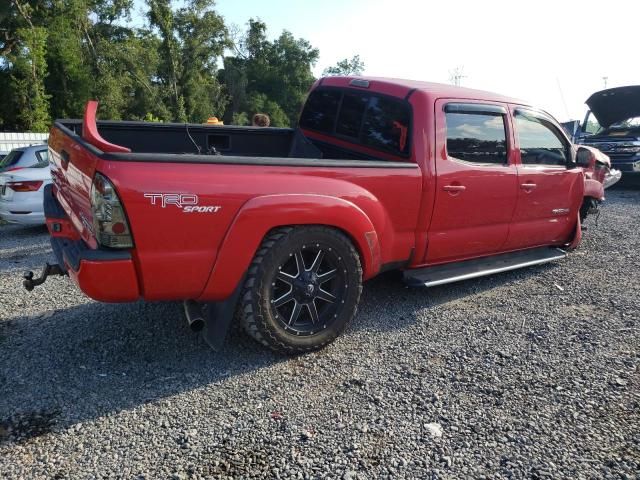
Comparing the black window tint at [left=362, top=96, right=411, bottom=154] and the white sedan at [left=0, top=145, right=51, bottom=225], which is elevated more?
the black window tint at [left=362, top=96, right=411, bottom=154]

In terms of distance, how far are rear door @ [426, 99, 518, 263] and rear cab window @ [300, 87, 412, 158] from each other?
290mm

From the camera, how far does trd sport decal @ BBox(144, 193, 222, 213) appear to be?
268 centimetres

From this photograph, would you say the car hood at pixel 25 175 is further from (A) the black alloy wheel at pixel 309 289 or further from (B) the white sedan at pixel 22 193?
(A) the black alloy wheel at pixel 309 289

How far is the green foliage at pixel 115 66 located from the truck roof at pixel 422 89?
2724 cm

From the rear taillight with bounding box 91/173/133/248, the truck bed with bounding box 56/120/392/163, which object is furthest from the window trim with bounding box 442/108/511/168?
the rear taillight with bounding box 91/173/133/248

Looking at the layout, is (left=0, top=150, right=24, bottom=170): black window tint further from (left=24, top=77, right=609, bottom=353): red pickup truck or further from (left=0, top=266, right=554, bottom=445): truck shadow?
(left=0, top=266, right=554, bottom=445): truck shadow

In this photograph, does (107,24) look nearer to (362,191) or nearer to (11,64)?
(11,64)

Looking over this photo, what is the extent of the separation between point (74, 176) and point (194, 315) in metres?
1.19

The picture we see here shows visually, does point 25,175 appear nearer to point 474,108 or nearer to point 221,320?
point 221,320

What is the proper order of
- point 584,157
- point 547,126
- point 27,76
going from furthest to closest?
point 27,76 → point 584,157 → point 547,126

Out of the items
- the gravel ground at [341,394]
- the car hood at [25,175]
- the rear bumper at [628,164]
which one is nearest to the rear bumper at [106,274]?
the gravel ground at [341,394]

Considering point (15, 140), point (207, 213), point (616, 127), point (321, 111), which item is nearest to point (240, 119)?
point (15, 140)

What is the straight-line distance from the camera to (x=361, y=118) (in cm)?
437

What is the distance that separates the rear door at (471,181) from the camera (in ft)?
12.9
